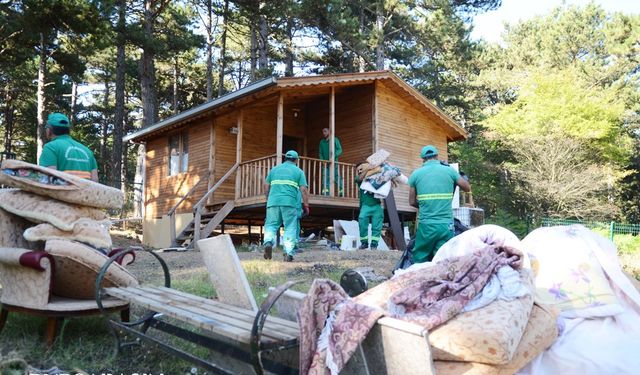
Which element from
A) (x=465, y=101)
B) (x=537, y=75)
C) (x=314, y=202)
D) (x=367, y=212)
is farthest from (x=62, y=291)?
(x=465, y=101)

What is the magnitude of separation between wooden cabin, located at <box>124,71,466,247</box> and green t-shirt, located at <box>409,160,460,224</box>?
636 centimetres

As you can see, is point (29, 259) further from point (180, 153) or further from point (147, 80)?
point (147, 80)

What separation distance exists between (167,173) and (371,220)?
10.3 meters

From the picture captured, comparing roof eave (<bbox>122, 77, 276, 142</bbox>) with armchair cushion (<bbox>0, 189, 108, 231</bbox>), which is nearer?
armchair cushion (<bbox>0, 189, 108, 231</bbox>)

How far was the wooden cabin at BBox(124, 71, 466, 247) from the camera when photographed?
1311 cm

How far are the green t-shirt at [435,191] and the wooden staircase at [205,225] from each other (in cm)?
753

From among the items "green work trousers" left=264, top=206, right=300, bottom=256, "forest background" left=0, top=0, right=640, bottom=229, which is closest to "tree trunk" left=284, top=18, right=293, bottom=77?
"forest background" left=0, top=0, right=640, bottom=229

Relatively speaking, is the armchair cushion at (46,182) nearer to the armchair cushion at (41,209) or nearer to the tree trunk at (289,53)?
the armchair cushion at (41,209)

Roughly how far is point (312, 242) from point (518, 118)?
17.5 metres

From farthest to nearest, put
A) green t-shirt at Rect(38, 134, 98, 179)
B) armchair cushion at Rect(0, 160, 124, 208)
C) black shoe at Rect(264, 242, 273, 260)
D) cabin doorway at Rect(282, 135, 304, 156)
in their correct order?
cabin doorway at Rect(282, 135, 304, 156) → black shoe at Rect(264, 242, 273, 260) → green t-shirt at Rect(38, 134, 98, 179) → armchair cushion at Rect(0, 160, 124, 208)

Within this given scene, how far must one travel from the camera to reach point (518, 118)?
1019 inches

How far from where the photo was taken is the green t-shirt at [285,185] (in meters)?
7.94

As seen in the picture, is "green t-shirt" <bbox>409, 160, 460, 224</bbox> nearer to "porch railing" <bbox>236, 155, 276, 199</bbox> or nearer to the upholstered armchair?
the upholstered armchair

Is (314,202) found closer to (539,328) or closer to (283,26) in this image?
(539,328)
